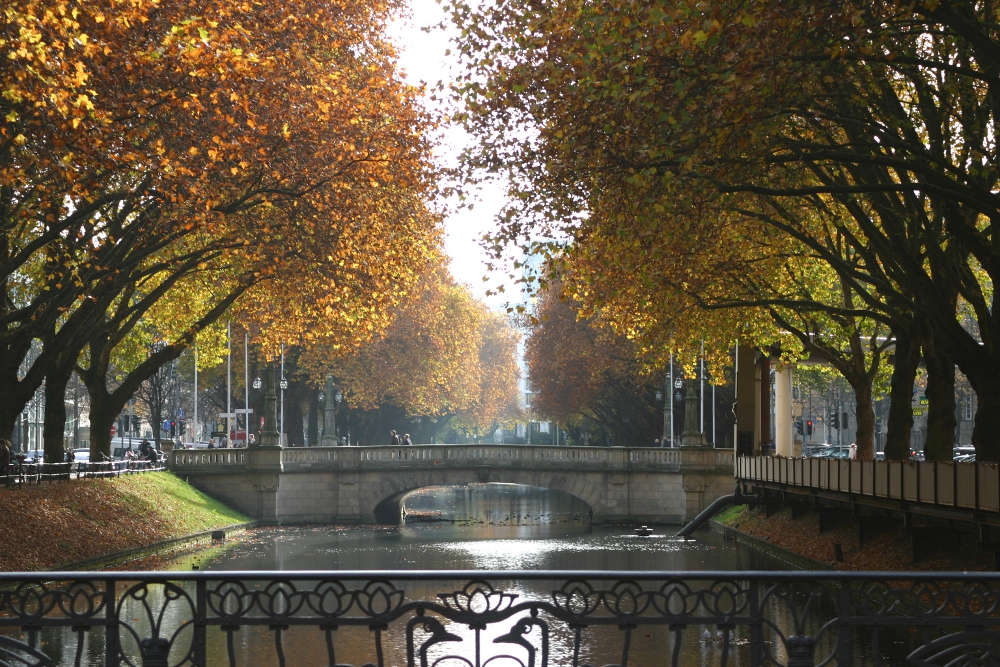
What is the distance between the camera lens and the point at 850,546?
27.3m

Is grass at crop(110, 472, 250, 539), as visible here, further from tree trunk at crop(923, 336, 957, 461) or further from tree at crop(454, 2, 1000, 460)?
tree trunk at crop(923, 336, 957, 461)

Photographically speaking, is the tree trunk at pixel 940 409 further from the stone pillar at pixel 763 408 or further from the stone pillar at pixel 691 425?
the stone pillar at pixel 691 425

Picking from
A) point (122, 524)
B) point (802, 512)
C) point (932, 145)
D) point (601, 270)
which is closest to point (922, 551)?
point (932, 145)

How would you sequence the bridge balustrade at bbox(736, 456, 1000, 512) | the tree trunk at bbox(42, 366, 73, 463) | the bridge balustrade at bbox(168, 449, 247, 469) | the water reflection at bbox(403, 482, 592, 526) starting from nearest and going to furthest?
the bridge balustrade at bbox(736, 456, 1000, 512)
the tree trunk at bbox(42, 366, 73, 463)
the bridge balustrade at bbox(168, 449, 247, 469)
the water reflection at bbox(403, 482, 592, 526)

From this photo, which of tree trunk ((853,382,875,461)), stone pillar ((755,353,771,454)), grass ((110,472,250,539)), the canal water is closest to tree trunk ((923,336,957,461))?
the canal water

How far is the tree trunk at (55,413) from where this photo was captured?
31141 millimetres

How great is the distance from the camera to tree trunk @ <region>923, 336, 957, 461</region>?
25406 millimetres

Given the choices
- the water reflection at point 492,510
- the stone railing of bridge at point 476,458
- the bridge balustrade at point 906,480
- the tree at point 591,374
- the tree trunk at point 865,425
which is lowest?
the water reflection at point 492,510

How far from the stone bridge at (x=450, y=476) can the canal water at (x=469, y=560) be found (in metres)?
1.82

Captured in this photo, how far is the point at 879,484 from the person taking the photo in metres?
24.0

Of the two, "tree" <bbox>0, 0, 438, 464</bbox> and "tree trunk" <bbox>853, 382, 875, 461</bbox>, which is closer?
"tree" <bbox>0, 0, 438, 464</bbox>

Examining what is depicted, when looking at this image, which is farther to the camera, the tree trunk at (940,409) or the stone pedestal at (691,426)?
the stone pedestal at (691,426)

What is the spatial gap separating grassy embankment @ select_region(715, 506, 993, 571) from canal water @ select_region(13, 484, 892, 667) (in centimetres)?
88

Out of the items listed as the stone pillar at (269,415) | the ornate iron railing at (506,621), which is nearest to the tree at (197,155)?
the ornate iron railing at (506,621)
